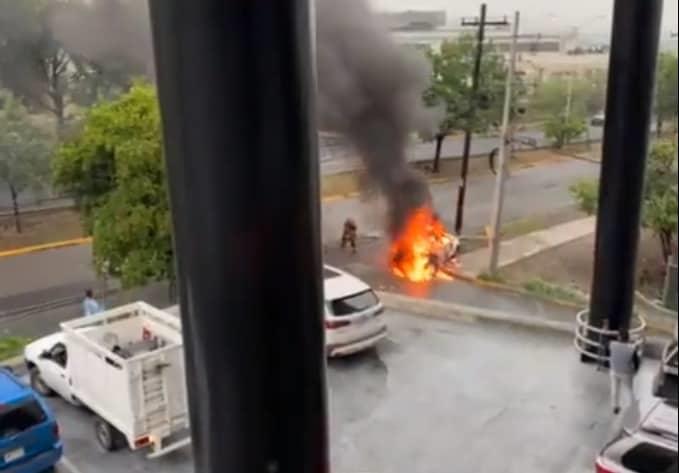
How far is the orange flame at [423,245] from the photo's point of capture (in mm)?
3949

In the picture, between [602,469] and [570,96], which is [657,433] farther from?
[570,96]

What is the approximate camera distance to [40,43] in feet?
8.92

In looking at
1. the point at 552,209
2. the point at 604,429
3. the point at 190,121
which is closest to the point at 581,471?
the point at 604,429

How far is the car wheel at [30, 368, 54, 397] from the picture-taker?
10.1 feet

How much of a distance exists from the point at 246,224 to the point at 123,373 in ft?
5.07

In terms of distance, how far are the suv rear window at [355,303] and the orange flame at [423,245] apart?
0.20 metres

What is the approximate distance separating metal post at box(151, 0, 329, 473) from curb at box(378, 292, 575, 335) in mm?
2379

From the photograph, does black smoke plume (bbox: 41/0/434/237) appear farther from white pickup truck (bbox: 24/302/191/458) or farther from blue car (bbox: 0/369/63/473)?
blue car (bbox: 0/369/63/473)

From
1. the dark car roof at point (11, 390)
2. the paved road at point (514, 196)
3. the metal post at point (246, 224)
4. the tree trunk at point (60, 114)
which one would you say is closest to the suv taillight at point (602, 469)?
the metal post at point (246, 224)

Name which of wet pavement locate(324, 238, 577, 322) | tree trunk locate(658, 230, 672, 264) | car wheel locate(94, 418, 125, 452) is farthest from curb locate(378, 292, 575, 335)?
tree trunk locate(658, 230, 672, 264)

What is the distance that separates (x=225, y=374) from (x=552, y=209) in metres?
2.52

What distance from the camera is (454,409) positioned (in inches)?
132

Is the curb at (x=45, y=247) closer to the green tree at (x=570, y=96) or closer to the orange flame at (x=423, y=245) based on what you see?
the orange flame at (x=423, y=245)

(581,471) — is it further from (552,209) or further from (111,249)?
(111,249)
